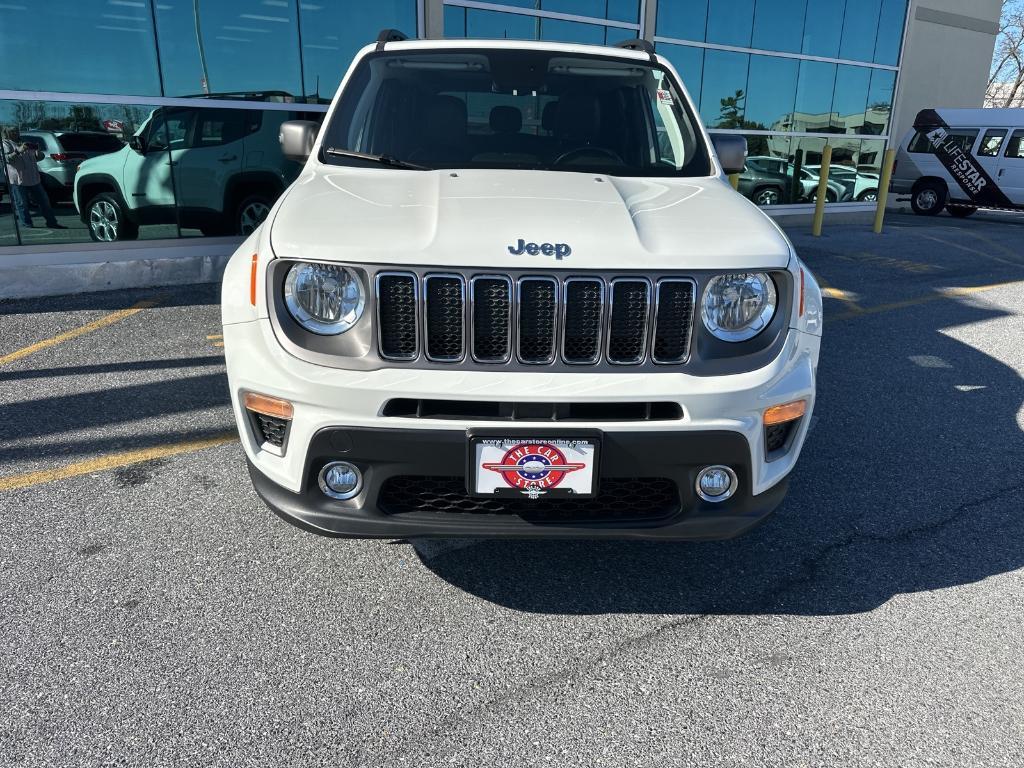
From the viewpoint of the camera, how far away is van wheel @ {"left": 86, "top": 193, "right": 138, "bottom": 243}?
777 cm

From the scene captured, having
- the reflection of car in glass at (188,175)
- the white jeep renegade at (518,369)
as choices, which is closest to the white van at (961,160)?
the reflection of car in glass at (188,175)

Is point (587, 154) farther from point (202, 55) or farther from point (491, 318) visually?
point (202, 55)

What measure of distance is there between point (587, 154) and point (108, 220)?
21.3 feet

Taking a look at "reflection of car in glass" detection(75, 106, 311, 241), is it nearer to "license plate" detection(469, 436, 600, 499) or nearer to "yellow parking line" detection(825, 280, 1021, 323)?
"yellow parking line" detection(825, 280, 1021, 323)

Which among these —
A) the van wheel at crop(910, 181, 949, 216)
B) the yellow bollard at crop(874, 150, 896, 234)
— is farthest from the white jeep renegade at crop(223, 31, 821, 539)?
the van wheel at crop(910, 181, 949, 216)

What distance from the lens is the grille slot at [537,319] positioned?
212cm

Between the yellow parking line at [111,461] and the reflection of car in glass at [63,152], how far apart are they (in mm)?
5325

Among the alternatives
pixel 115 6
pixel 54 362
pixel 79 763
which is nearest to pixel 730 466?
pixel 79 763

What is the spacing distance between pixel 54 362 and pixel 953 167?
18411 millimetres

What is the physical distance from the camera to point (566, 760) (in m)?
1.90

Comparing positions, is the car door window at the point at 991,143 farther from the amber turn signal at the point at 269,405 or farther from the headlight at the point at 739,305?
the amber turn signal at the point at 269,405

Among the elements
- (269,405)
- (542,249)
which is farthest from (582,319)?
(269,405)

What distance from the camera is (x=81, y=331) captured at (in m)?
5.65

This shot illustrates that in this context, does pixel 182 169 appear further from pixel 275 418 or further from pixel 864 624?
pixel 864 624
